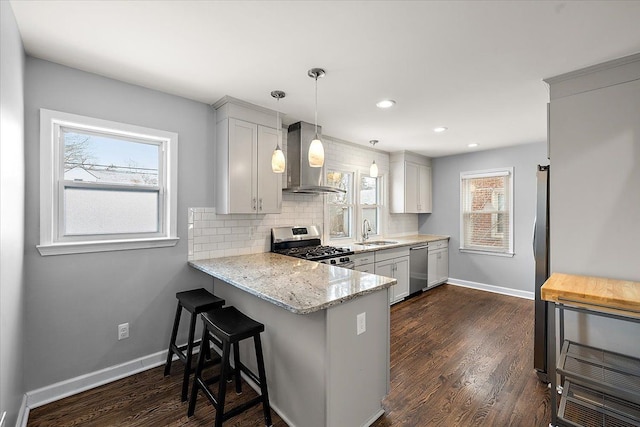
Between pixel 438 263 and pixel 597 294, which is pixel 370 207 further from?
pixel 597 294

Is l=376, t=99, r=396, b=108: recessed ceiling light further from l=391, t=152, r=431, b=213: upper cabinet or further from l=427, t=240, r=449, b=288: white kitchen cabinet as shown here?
l=427, t=240, r=449, b=288: white kitchen cabinet

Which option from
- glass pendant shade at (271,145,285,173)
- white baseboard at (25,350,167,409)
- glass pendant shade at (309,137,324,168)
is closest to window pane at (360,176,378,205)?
glass pendant shade at (271,145,285,173)

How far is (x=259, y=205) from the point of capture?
313 centimetres

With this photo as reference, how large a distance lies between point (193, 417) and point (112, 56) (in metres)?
2.64

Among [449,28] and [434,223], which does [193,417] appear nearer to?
[449,28]

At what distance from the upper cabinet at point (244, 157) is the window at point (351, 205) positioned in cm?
135

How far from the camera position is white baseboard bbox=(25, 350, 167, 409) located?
6.89 ft

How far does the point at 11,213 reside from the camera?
1.59 m

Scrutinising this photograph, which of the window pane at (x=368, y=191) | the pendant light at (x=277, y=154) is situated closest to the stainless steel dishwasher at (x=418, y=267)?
the window pane at (x=368, y=191)

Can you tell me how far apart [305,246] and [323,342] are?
2183 mm

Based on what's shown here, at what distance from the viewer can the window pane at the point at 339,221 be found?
446cm

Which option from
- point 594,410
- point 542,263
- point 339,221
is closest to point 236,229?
point 339,221

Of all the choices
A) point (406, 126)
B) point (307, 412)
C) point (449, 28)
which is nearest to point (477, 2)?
point (449, 28)

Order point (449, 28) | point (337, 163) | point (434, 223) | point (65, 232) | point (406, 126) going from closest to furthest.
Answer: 1. point (449, 28)
2. point (65, 232)
3. point (406, 126)
4. point (337, 163)
5. point (434, 223)
